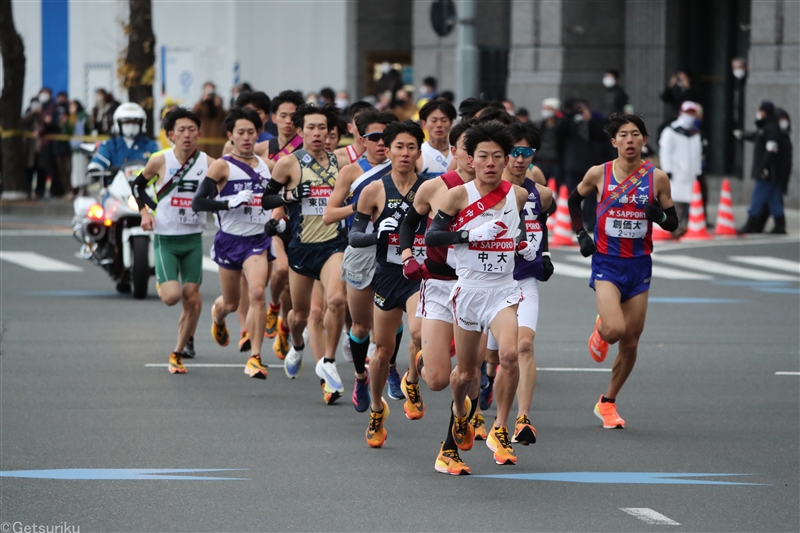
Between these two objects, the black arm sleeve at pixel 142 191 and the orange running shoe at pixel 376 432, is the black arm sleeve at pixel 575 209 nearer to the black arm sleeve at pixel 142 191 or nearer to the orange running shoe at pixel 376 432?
the orange running shoe at pixel 376 432

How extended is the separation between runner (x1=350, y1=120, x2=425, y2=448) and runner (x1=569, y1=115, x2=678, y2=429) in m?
1.34

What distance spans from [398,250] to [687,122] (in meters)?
15.0

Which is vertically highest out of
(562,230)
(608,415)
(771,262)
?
(562,230)

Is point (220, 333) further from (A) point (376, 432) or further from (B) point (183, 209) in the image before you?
(A) point (376, 432)

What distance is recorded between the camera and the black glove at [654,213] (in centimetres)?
982

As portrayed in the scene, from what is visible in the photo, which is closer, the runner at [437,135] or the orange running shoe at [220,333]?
the runner at [437,135]

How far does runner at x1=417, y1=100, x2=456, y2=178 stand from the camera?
11.0 m

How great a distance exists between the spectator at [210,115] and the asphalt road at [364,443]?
1159cm

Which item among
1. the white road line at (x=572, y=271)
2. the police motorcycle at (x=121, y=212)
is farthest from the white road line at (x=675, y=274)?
the police motorcycle at (x=121, y=212)

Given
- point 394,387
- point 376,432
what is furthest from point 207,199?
point 376,432

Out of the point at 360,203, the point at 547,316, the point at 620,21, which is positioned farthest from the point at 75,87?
the point at 360,203

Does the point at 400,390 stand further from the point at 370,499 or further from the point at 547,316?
the point at 547,316

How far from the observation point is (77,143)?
29781 mm

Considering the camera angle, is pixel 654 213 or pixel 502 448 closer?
pixel 502 448
